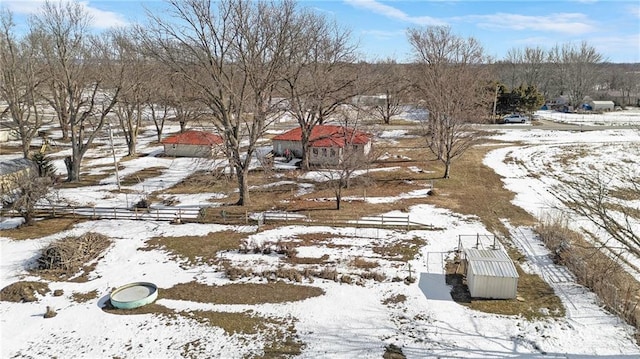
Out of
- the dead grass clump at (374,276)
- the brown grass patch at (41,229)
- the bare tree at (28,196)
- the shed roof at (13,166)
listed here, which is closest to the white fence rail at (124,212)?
the brown grass patch at (41,229)

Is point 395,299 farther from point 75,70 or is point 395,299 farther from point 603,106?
point 603,106

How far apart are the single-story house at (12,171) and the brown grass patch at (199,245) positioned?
15.1m

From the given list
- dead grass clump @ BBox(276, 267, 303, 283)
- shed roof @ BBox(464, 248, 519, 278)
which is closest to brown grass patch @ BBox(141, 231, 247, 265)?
dead grass clump @ BBox(276, 267, 303, 283)

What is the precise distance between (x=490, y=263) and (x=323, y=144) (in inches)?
981

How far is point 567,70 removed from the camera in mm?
90125

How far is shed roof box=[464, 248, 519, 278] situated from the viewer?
16.1 meters

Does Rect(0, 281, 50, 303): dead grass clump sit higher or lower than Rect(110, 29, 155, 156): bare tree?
lower

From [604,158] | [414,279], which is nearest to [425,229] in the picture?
[414,279]

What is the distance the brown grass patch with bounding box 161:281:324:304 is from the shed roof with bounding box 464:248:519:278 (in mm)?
6403

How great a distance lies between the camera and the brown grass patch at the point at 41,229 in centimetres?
2320

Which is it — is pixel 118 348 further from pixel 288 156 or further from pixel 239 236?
pixel 288 156

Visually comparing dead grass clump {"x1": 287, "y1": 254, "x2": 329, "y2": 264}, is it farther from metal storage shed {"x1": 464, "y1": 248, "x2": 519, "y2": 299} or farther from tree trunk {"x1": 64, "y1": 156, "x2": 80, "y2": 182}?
tree trunk {"x1": 64, "y1": 156, "x2": 80, "y2": 182}

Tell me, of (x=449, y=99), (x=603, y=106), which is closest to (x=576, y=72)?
(x=603, y=106)

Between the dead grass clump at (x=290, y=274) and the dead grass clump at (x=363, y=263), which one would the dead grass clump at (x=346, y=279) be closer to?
the dead grass clump at (x=363, y=263)
